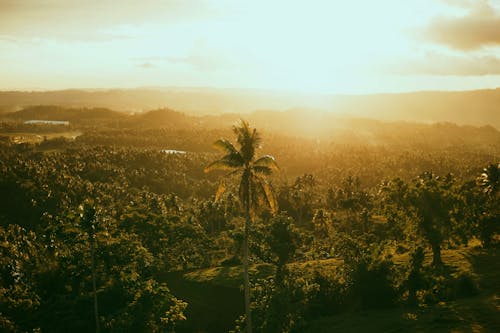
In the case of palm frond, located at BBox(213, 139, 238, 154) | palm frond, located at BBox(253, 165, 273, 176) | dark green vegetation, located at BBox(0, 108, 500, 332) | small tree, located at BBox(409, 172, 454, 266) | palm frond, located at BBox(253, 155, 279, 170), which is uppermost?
palm frond, located at BBox(213, 139, 238, 154)

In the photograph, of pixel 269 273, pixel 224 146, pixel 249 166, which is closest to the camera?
pixel 224 146

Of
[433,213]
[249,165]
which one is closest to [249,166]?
[249,165]

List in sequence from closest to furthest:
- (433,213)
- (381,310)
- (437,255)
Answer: (381,310) → (433,213) → (437,255)

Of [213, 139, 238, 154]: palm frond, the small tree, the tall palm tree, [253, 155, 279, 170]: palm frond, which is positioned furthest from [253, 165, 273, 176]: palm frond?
the small tree

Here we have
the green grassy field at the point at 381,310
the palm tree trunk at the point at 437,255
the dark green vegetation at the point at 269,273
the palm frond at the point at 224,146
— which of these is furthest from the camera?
the palm tree trunk at the point at 437,255

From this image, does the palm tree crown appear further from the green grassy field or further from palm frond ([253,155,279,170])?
the green grassy field

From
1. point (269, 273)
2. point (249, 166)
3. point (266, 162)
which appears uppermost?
point (266, 162)

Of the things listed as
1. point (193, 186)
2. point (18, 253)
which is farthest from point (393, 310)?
point (193, 186)

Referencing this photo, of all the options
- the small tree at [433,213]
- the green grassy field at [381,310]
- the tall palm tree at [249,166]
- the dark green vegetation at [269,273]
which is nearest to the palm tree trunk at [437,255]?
the small tree at [433,213]

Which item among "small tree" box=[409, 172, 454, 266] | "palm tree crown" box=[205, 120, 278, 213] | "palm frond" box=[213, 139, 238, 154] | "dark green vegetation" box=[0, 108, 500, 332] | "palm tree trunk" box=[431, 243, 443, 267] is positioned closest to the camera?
"palm frond" box=[213, 139, 238, 154]

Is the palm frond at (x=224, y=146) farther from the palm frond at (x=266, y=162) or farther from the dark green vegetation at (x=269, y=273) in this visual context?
the dark green vegetation at (x=269, y=273)

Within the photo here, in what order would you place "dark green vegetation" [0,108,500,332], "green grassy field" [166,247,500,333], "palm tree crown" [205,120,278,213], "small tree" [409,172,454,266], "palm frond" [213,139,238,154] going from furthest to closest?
"small tree" [409,172,454,266] → "dark green vegetation" [0,108,500,332] → "green grassy field" [166,247,500,333] → "palm tree crown" [205,120,278,213] → "palm frond" [213,139,238,154]

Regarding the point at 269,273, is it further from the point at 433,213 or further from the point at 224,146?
the point at 224,146

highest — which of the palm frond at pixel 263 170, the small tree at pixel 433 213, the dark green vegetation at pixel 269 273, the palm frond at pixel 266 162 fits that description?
the palm frond at pixel 266 162
